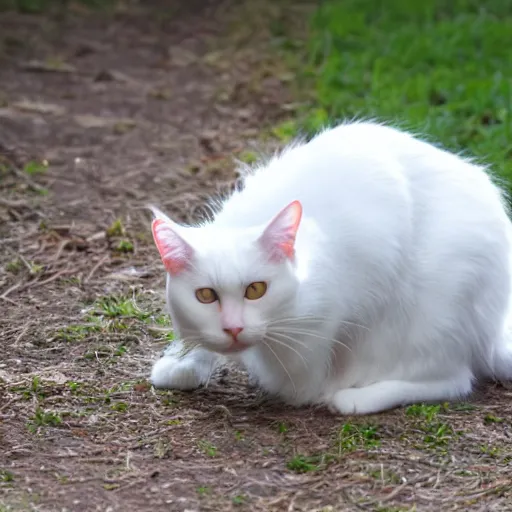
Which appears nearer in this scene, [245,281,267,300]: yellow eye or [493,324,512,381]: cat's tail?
[245,281,267,300]: yellow eye

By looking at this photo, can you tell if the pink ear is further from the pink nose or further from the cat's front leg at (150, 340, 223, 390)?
the cat's front leg at (150, 340, 223, 390)

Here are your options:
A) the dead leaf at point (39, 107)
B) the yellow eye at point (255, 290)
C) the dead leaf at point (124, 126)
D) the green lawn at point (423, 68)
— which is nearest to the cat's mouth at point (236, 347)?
the yellow eye at point (255, 290)

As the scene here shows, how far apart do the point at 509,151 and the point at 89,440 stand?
119 inches

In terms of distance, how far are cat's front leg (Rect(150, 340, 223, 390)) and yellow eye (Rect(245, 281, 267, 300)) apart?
0.58m

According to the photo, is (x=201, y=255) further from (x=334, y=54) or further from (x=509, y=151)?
(x=334, y=54)

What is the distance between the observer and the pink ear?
3.32m

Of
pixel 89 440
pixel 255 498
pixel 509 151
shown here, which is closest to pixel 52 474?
pixel 89 440

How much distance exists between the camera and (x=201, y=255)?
10.9ft

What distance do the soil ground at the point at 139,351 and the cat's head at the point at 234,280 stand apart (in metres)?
0.41

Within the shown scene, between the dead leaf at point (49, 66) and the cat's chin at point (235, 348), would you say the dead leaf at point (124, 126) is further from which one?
the cat's chin at point (235, 348)

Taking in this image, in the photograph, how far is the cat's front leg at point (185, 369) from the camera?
385 cm

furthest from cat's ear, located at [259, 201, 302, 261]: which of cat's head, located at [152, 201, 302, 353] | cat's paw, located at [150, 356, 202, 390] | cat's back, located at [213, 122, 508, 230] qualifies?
cat's paw, located at [150, 356, 202, 390]

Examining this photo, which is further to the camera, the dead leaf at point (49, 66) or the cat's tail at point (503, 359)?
the dead leaf at point (49, 66)

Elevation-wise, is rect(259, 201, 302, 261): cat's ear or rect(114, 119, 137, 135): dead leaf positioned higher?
rect(259, 201, 302, 261): cat's ear
